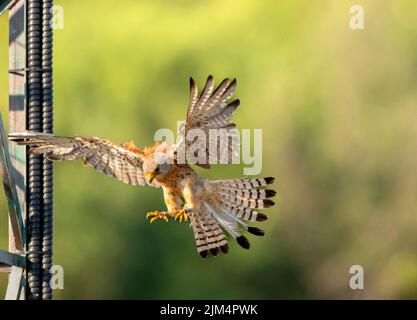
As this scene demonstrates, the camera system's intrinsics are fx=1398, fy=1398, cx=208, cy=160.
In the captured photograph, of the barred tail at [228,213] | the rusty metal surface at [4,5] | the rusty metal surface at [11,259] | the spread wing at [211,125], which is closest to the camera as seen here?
the spread wing at [211,125]

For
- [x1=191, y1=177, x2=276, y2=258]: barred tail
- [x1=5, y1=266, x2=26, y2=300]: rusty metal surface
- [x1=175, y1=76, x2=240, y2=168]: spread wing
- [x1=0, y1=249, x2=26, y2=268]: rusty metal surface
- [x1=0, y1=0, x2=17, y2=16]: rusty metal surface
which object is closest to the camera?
[x1=175, y1=76, x2=240, y2=168]: spread wing

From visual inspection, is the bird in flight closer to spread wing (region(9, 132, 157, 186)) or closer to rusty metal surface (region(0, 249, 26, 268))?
spread wing (region(9, 132, 157, 186))

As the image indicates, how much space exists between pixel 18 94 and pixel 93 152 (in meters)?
0.60

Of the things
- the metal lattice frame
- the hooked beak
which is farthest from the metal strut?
the hooked beak

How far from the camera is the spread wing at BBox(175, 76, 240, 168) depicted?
27.3ft

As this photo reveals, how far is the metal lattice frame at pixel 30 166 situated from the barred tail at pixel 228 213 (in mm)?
1002

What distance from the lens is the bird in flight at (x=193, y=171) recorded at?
27.6ft

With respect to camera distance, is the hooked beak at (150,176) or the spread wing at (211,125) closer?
the spread wing at (211,125)

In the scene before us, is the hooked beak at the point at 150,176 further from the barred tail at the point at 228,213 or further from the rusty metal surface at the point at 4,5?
the rusty metal surface at the point at 4,5

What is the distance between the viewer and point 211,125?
331 inches

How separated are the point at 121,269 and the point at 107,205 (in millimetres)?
671

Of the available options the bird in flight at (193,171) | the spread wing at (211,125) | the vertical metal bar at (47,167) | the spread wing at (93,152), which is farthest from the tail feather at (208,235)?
the vertical metal bar at (47,167)
